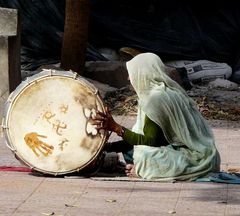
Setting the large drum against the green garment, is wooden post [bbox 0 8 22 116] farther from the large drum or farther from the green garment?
the green garment

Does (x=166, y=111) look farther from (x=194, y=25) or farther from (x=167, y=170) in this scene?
(x=194, y=25)

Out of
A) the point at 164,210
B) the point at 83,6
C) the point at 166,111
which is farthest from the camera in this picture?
the point at 83,6

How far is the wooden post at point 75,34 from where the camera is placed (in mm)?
10867

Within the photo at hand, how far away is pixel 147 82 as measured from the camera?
644cm

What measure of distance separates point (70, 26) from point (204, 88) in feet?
7.12

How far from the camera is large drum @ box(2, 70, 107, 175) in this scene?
6516mm

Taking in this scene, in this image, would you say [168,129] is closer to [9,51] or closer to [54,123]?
[54,123]

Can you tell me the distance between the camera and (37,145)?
6543 millimetres

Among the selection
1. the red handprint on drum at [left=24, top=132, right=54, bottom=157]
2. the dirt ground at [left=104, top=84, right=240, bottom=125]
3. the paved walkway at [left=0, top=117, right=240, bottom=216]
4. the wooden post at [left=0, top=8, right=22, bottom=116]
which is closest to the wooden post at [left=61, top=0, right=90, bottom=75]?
the dirt ground at [left=104, top=84, right=240, bottom=125]

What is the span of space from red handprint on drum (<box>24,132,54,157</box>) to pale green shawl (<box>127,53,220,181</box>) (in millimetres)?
654

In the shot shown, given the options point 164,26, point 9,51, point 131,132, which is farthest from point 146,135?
point 164,26

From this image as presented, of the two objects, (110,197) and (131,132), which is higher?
(131,132)

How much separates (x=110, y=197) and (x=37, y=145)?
775mm

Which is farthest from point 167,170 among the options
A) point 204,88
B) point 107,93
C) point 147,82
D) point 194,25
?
point 194,25
